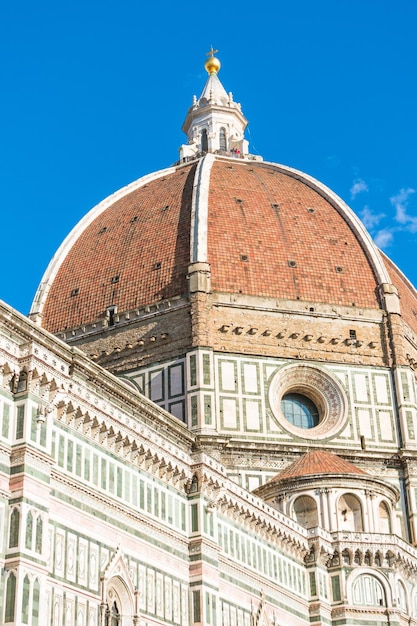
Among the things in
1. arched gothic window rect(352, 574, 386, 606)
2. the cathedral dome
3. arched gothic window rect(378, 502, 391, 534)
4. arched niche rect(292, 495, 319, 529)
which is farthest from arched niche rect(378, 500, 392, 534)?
the cathedral dome

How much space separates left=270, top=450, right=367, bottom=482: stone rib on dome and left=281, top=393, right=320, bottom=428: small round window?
14.0 feet

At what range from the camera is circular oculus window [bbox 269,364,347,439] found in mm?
47319

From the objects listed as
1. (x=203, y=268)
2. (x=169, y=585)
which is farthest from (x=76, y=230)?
(x=169, y=585)

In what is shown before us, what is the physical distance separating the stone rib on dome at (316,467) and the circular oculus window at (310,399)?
3.78 metres

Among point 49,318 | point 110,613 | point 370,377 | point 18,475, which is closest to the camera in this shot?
point 18,475

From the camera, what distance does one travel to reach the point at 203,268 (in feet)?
160

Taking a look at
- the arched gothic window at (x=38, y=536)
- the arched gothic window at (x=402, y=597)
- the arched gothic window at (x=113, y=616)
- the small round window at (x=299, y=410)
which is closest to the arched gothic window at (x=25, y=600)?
the arched gothic window at (x=38, y=536)

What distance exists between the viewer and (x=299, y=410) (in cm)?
4819

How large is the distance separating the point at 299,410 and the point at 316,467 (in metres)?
6.45

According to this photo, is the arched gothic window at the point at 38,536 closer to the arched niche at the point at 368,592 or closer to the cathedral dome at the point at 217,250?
the arched niche at the point at 368,592

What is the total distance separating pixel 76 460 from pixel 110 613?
3.98 meters

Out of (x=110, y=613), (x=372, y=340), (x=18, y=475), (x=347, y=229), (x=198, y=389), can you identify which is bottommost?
(x=110, y=613)

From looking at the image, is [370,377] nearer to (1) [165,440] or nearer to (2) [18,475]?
(1) [165,440]

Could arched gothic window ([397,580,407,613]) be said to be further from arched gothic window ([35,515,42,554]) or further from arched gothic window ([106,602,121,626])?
arched gothic window ([35,515,42,554])
